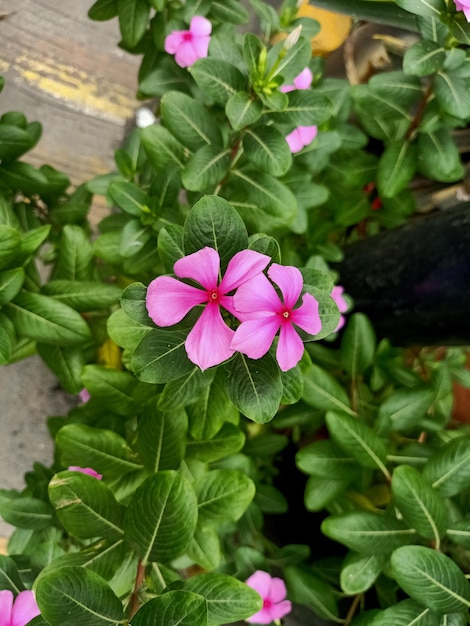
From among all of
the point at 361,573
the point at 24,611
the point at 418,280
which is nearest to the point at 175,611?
the point at 24,611

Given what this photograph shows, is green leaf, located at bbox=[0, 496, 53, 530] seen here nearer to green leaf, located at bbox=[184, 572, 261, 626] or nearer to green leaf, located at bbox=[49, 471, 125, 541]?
green leaf, located at bbox=[49, 471, 125, 541]

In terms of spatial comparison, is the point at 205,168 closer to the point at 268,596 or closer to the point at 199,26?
the point at 199,26

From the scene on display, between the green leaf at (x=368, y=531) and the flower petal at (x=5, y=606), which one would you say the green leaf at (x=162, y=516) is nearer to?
the flower petal at (x=5, y=606)

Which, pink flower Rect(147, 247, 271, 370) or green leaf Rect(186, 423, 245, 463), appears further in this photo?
green leaf Rect(186, 423, 245, 463)

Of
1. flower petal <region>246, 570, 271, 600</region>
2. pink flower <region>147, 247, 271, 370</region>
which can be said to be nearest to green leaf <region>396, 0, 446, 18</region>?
pink flower <region>147, 247, 271, 370</region>

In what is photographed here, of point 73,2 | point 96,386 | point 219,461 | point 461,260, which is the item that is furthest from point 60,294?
point 73,2

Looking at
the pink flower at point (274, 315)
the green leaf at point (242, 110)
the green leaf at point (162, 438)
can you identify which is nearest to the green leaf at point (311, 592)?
the green leaf at point (162, 438)

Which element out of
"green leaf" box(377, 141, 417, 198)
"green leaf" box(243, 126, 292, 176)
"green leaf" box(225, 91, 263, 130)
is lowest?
"green leaf" box(377, 141, 417, 198)

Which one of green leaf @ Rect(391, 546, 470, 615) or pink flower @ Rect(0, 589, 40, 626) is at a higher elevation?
pink flower @ Rect(0, 589, 40, 626)
